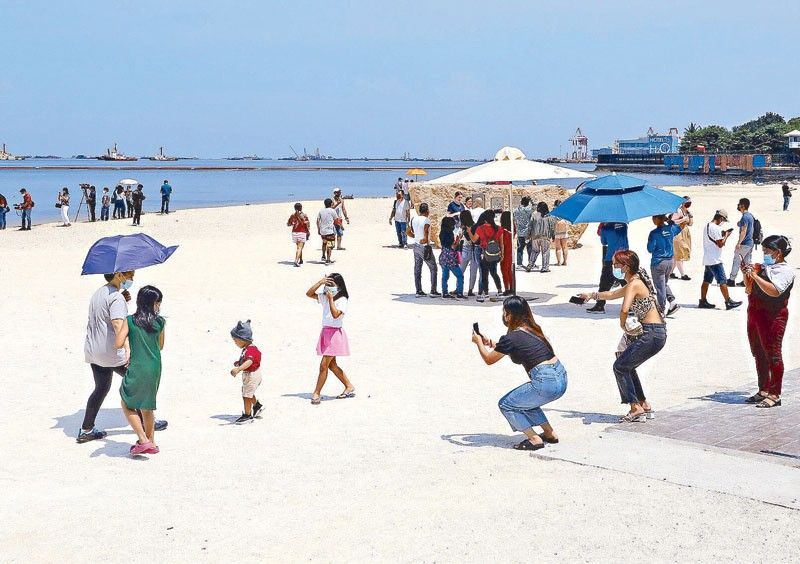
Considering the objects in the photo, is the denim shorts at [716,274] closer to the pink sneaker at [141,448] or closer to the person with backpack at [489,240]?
the person with backpack at [489,240]

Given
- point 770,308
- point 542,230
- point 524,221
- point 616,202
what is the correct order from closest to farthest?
1. point 770,308
2. point 616,202
3. point 542,230
4. point 524,221

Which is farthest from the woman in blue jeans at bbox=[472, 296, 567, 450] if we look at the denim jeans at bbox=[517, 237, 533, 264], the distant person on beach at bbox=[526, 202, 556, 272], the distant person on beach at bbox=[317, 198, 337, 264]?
the distant person on beach at bbox=[317, 198, 337, 264]

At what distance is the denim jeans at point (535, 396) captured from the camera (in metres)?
6.99

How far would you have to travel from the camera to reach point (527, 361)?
7043 millimetres

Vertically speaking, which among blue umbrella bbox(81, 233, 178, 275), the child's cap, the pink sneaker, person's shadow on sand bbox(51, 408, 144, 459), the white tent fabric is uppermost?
the white tent fabric

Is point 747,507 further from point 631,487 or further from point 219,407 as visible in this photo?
point 219,407

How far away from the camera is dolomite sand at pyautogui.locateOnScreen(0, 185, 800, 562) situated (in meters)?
5.42

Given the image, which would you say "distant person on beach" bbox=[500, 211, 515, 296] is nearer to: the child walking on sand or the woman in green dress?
the child walking on sand

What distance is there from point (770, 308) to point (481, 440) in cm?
270

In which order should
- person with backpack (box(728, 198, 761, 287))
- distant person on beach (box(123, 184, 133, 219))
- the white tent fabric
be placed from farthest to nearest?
distant person on beach (box(123, 184, 133, 219))
person with backpack (box(728, 198, 761, 287))
the white tent fabric

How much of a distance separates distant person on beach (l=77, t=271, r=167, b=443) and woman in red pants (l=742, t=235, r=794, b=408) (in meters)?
5.04

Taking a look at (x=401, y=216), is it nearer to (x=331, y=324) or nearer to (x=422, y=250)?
(x=422, y=250)

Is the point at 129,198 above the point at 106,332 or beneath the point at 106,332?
above

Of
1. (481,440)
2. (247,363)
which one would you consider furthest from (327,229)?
(481,440)
